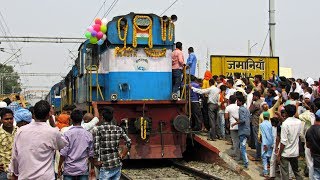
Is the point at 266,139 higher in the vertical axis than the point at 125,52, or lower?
lower

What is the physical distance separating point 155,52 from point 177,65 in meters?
0.75

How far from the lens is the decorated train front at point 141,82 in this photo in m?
12.3

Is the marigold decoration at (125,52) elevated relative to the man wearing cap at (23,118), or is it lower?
elevated

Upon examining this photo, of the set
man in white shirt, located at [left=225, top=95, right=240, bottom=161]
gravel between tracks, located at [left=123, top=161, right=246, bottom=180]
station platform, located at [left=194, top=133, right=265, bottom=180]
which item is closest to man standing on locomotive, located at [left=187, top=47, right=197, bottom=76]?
station platform, located at [left=194, top=133, right=265, bottom=180]

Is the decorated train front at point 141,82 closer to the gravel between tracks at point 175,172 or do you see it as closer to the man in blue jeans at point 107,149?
the gravel between tracks at point 175,172

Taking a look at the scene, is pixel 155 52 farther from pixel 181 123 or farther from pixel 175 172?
pixel 175 172

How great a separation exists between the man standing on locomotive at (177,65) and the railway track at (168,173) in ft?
6.92

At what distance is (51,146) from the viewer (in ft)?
17.5

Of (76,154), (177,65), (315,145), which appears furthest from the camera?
(177,65)

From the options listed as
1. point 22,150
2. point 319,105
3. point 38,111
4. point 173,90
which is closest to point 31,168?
point 22,150

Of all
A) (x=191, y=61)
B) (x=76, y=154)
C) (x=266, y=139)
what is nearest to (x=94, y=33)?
(x=191, y=61)

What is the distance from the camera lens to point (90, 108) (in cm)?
1248

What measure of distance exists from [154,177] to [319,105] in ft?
14.5

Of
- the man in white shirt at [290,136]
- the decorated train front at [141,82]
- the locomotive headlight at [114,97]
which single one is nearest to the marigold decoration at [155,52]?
the decorated train front at [141,82]
